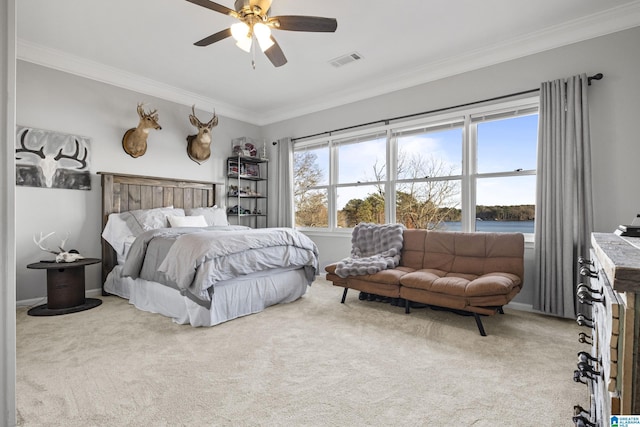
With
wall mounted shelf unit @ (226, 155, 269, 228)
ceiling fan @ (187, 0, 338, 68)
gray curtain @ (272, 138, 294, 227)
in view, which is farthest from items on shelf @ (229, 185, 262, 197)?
ceiling fan @ (187, 0, 338, 68)

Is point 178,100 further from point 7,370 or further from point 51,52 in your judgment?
point 7,370

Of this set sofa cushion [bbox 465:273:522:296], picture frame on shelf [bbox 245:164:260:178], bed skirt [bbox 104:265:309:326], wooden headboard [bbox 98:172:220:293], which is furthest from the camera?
picture frame on shelf [bbox 245:164:260:178]

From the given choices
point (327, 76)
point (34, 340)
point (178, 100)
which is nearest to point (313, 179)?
point (327, 76)

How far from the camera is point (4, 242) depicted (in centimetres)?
140

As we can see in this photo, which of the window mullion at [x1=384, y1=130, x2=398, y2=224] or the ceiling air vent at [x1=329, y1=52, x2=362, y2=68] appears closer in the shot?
the ceiling air vent at [x1=329, y1=52, x2=362, y2=68]

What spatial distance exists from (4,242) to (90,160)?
308 centimetres

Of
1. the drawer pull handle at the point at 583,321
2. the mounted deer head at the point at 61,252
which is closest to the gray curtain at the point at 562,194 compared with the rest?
the drawer pull handle at the point at 583,321

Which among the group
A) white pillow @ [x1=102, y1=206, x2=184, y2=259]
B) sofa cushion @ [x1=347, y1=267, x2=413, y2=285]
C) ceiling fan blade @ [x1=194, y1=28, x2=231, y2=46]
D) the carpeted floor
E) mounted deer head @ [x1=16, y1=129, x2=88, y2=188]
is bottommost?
the carpeted floor

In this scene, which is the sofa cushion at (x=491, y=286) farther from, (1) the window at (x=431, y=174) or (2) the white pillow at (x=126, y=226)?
(2) the white pillow at (x=126, y=226)

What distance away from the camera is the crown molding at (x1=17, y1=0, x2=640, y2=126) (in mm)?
3035

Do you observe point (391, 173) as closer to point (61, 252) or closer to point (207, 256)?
point (207, 256)

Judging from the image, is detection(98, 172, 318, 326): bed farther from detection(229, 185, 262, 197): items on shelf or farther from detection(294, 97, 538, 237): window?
detection(294, 97, 538, 237): window

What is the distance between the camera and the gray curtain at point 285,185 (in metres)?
5.54

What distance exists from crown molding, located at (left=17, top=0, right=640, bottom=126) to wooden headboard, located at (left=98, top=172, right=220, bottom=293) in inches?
47.7
